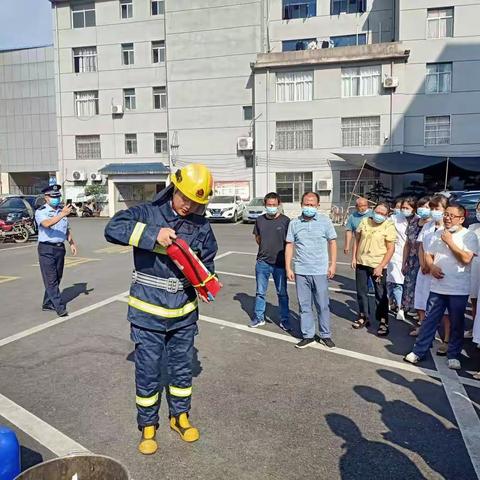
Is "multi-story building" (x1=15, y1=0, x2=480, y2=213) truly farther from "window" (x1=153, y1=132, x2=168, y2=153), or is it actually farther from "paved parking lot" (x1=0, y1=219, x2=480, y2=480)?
"paved parking lot" (x1=0, y1=219, x2=480, y2=480)

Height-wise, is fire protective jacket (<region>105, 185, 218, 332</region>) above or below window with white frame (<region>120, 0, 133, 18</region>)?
below

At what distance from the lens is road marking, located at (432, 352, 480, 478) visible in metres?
3.30

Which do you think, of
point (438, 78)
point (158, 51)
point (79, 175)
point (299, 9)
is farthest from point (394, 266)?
point (79, 175)

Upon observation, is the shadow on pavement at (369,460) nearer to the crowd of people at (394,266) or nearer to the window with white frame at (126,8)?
the crowd of people at (394,266)

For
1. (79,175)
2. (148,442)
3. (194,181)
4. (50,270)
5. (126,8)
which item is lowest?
(148,442)

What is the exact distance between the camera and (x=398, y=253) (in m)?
6.65

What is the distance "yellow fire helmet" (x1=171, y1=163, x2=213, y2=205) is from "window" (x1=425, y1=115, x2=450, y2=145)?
27.4 m

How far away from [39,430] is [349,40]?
3171cm

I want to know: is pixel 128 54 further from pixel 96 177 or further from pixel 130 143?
pixel 96 177

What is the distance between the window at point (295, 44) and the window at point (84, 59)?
13765mm

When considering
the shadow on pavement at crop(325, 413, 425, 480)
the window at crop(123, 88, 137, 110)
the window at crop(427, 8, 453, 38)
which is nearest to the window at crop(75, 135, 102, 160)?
the window at crop(123, 88, 137, 110)

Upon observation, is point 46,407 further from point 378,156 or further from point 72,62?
point 72,62

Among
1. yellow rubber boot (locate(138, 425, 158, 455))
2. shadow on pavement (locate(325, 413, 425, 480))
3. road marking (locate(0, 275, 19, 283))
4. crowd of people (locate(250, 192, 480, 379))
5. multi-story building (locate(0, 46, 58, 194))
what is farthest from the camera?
multi-story building (locate(0, 46, 58, 194))

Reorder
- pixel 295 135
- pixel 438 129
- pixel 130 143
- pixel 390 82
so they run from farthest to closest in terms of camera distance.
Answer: pixel 130 143, pixel 295 135, pixel 438 129, pixel 390 82
